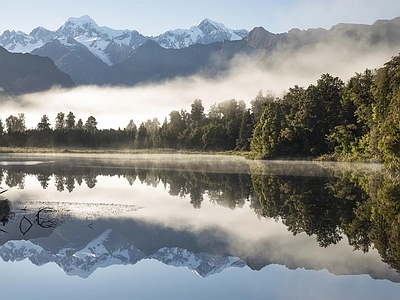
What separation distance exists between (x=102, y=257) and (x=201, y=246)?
10.9 ft

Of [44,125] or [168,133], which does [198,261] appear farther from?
[44,125]

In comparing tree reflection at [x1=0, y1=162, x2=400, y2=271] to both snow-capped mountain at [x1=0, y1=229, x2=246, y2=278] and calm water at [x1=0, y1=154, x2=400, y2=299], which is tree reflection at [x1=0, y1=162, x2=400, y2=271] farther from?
snow-capped mountain at [x1=0, y1=229, x2=246, y2=278]

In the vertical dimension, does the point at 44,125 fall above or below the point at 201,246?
above

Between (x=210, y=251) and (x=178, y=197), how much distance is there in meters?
14.8

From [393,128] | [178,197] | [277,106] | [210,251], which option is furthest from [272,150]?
[210,251]

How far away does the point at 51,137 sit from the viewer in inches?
6496

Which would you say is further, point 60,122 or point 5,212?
point 60,122

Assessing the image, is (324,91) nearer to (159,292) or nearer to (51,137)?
(159,292)

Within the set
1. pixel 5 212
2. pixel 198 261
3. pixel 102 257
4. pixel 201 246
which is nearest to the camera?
pixel 198 261

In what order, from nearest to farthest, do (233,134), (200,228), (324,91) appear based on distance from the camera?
(200,228) < (324,91) < (233,134)

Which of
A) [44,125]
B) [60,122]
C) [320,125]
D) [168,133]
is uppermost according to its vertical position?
[60,122]

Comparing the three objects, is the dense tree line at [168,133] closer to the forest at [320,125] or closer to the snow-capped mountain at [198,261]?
the forest at [320,125]

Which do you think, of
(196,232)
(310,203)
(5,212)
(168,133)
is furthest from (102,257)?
(168,133)

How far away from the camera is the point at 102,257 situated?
51.8 ft
